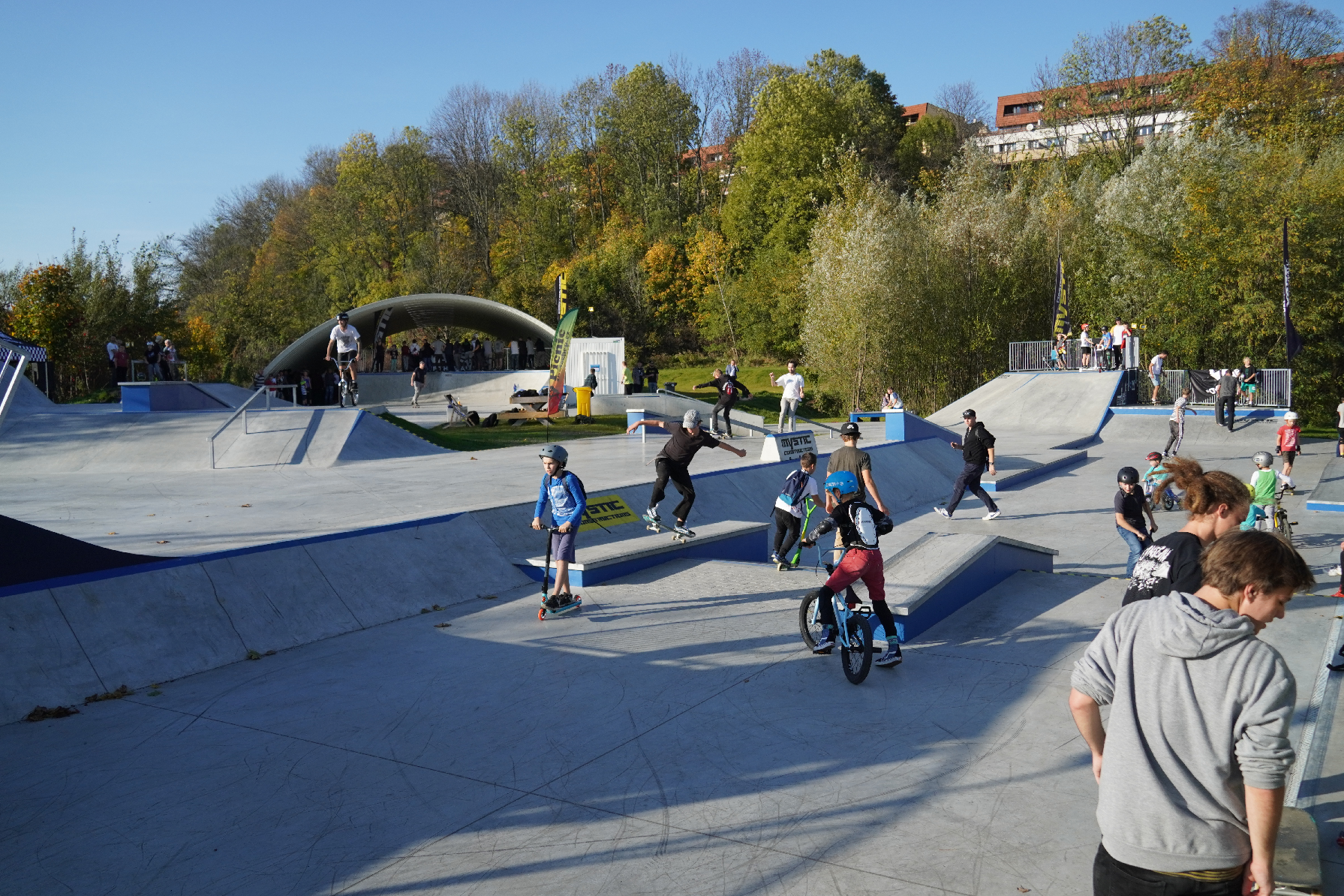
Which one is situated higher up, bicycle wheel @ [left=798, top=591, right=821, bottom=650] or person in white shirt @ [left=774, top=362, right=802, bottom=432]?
person in white shirt @ [left=774, top=362, right=802, bottom=432]

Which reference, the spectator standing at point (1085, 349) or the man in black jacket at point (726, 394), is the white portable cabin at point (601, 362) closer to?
the man in black jacket at point (726, 394)

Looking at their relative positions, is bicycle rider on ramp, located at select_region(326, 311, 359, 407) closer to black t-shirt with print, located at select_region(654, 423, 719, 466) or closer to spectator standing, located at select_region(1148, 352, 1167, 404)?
black t-shirt with print, located at select_region(654, 423, 719, 466)

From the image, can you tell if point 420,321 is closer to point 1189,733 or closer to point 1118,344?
point 1118,344

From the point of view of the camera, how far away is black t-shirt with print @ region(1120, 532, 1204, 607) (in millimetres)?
4289

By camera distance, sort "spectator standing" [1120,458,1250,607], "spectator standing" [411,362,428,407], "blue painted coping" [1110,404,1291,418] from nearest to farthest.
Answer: "spectator standing" [1120,458,1250,607]
"blue painted coping" [1110,404,1291,418]
"spectator standing" [411,362,428,407]

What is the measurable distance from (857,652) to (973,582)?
2.84 meters

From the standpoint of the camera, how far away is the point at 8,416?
65.5 feet

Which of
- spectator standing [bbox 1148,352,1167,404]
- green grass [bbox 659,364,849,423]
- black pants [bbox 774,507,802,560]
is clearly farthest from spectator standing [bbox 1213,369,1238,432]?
black pants [bbox 774,507,802,560]

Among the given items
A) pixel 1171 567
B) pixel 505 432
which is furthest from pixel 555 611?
pixel 505 432

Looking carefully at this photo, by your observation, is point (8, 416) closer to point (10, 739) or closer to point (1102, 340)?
point (10, 739)

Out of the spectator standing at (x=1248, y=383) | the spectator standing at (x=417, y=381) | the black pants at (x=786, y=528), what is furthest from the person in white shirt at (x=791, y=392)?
the spectator standing at (x=417, y=381)

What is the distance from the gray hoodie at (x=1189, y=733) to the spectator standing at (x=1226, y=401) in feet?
82.3

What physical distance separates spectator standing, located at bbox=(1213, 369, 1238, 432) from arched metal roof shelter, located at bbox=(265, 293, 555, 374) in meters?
21.3

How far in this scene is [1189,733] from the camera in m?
2.21
